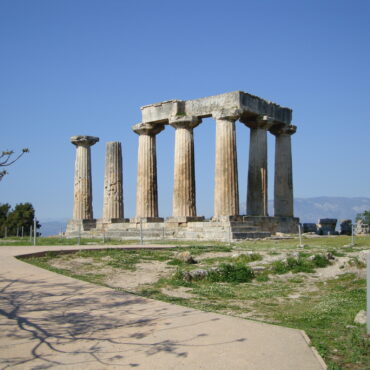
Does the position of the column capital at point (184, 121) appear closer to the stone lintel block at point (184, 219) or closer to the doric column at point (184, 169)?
the doric column at point (184, 169)

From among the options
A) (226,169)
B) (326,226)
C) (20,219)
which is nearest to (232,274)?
(226,169)

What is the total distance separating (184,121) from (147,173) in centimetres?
579

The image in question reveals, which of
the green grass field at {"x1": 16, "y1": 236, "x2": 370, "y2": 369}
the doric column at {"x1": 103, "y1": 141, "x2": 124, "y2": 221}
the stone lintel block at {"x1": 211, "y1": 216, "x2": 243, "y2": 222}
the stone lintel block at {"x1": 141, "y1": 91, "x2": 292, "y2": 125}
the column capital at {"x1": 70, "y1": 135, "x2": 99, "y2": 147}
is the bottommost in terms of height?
the green grass field at {"x1": 16, "y1": 236, "x2": 370, "y2": 369}

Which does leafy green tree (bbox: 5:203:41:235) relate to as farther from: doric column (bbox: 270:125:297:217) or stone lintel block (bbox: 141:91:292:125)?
doric column (bbox: 270:125:297:217)

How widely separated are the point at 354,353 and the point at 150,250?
51.3ft

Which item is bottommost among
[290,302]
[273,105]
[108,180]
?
[290,302]

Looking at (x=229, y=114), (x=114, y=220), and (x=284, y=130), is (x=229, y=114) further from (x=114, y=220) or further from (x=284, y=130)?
(x=114, y=220)

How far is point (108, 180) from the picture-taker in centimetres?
4078

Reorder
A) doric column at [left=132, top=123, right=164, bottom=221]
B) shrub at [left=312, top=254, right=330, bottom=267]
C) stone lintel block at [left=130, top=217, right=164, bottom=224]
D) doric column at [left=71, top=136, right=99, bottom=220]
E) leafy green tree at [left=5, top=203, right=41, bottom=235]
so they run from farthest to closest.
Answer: leafy green tree at [left=5, top=203, right=41, bottom=235] → doric column at [left=71, top=136, right=99, bottom=220] → doric column at [left=132, top=123, right=164, bottom=221] → stone lintel block at [left=130, top=217, right=164, bottom=224] → shrub at [left=312, top=254, right=330, bottom=267]

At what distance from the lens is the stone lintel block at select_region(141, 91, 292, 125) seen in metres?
33.1

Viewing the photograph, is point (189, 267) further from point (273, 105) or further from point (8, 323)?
point (273, 105)

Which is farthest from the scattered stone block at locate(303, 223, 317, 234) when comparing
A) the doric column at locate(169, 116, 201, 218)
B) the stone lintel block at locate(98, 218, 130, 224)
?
the stone lintel block at locate(98, 218, 130, 224)

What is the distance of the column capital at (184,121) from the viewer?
34.5 metres

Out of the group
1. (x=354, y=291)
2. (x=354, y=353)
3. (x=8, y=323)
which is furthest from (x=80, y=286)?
(x=354, y=291)
